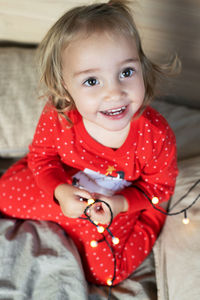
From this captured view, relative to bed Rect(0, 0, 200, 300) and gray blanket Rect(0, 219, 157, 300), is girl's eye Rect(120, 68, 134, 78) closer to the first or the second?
bed Rect(0, 0, 200, 300)

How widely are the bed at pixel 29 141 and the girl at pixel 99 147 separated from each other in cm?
7

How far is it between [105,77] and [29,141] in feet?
2.04

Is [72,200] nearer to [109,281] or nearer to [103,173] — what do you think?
[103,173]

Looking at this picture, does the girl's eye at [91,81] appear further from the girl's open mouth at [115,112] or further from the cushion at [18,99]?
the cushion at [18,99]

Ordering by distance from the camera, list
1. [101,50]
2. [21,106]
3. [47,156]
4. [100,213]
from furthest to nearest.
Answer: [21,106], [47,156], [100,213], [101,50]

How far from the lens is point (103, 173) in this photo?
1.04 m

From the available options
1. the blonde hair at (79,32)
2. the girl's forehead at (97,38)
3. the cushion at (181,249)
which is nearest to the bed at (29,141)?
the cushion at (181,249)

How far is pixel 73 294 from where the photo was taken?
969 millimetres

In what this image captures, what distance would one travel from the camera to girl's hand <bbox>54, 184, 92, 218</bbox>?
0.94m

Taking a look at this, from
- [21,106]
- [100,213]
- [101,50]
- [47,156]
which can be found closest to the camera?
[101,50]

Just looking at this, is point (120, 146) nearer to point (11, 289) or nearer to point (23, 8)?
point (11, 289)

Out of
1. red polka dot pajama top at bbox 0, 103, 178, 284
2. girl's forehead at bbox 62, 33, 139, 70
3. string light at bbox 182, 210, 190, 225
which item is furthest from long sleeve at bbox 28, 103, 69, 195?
string light at bbox 182, 210, 190, 225

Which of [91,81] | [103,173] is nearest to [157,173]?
[103,173]

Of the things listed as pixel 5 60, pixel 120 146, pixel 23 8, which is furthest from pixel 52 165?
pixel 23 8
